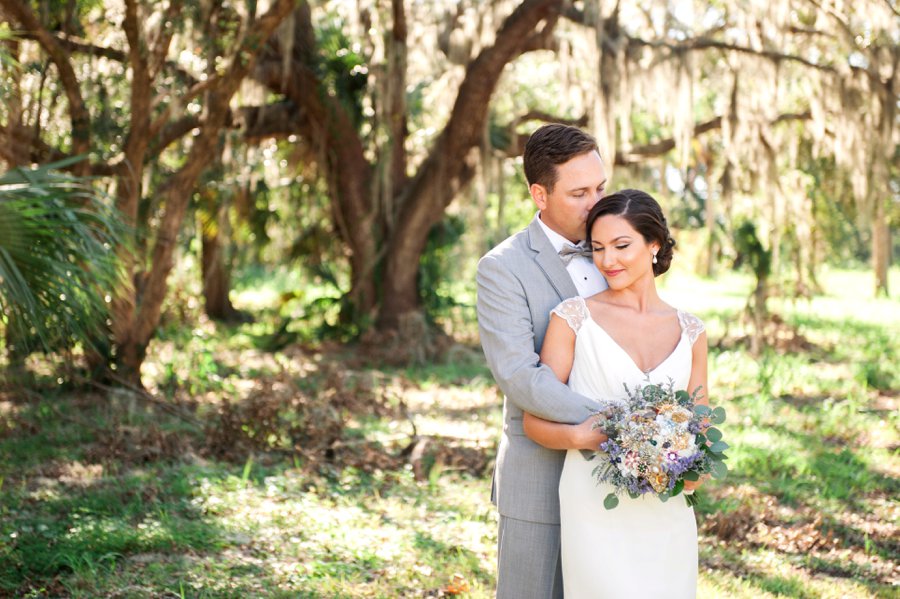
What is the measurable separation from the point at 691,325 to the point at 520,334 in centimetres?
51

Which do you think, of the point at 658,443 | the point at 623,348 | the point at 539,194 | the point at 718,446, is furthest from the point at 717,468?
the point at 539,194

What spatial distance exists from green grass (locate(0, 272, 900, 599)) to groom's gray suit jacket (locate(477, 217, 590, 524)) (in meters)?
1.53

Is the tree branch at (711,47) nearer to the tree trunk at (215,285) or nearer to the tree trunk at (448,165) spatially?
the tree trunk at (448,165)

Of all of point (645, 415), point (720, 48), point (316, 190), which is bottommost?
point (645, 415)

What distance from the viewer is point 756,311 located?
10.7m

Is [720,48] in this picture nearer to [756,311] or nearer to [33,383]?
[756,311]

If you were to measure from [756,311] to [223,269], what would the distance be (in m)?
7.78

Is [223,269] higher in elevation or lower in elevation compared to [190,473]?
higher

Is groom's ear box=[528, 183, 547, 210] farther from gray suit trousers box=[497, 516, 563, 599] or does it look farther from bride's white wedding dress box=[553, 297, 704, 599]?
gray suit trousers box=[497, 516, 563, 599]

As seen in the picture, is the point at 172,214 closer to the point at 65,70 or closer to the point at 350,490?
the point at 65,70

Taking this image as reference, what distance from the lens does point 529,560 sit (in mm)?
2691

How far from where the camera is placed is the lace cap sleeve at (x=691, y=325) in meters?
2.68

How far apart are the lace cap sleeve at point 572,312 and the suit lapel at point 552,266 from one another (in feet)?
0.43

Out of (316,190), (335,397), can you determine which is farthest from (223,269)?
(335,397)
